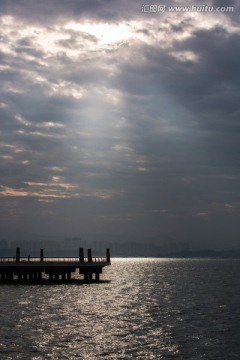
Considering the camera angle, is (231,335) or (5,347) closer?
(5,347)

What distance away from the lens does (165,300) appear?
6731 centimetres

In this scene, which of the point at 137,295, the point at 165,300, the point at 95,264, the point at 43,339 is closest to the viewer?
the point at 43,339

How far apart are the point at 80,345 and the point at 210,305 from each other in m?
30.3

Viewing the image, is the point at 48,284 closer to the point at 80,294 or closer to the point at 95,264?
the point at 95,264

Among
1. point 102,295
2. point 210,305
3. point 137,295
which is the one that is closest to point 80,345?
point 210,305

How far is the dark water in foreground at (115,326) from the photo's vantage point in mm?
34031

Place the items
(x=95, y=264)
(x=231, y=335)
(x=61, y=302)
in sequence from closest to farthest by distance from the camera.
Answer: (x=231, y=335), (x=61, y=302), (x=95, y=264)

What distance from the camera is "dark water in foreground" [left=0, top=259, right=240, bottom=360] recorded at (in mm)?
34031

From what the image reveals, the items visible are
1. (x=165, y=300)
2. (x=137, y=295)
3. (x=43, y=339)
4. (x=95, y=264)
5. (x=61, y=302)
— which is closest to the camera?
(x=43, y=339)

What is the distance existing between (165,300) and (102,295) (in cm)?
888

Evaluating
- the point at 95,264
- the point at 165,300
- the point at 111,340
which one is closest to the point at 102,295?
the point at 165,300

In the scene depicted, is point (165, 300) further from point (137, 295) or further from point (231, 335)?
point (231, 335)

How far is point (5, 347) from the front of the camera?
34.8 meters

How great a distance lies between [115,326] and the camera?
143 ft
